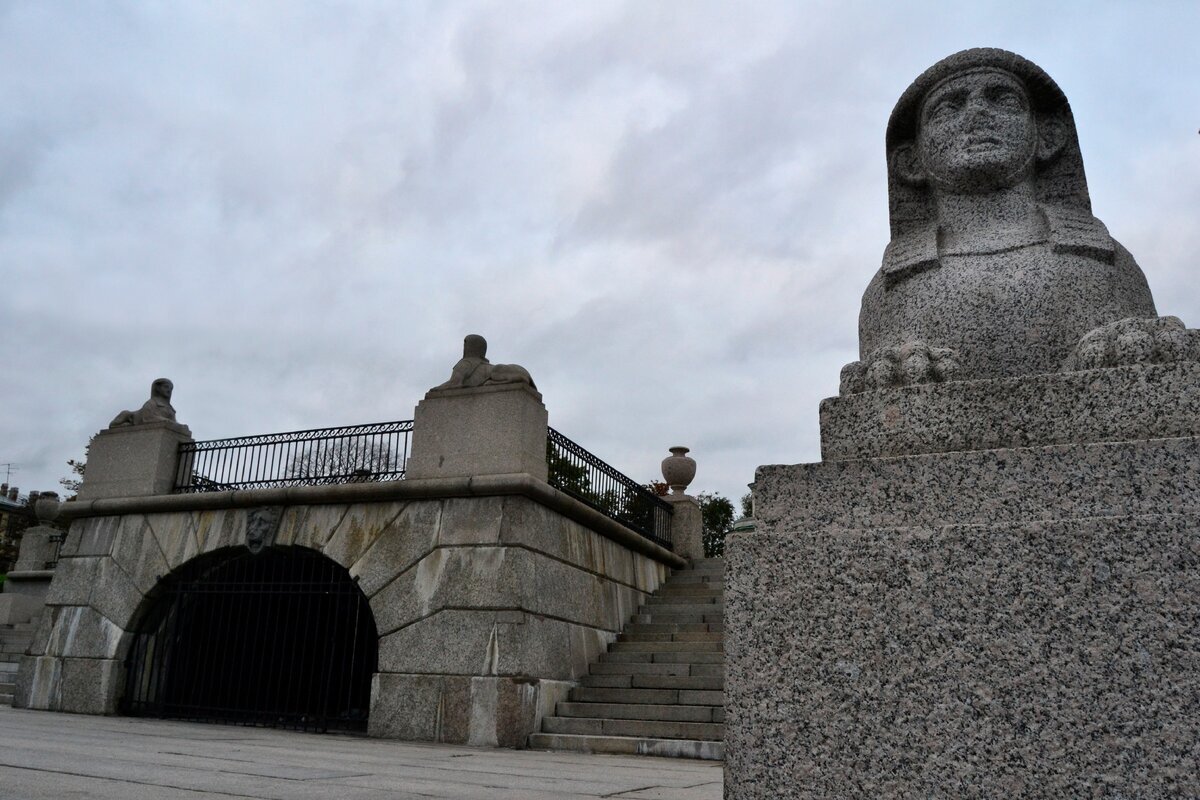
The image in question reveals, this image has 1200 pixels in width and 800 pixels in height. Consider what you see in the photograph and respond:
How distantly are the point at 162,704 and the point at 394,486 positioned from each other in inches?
169

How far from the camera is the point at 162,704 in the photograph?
434 inches

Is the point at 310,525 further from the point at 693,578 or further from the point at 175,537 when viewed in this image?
the point at 693,578

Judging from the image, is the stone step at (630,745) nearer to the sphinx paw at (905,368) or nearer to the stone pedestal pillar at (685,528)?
the sphinx paw at (905,368)

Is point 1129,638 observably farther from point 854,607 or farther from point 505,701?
point 505,701

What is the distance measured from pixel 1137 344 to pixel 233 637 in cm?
1135

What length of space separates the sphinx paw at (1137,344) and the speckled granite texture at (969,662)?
53 cm

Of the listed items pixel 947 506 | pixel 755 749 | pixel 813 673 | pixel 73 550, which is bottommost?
pixel 755 749

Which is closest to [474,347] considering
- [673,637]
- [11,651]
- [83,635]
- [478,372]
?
[478,372]

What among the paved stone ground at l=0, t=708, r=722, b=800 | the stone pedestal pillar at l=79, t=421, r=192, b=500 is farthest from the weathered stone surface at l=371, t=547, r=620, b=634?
the stone pedestal pillar at l=79, t=421, r=192, b=500

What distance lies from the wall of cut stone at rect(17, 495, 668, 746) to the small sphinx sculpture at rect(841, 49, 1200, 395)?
6.48 m

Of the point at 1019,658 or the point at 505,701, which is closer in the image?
the point at 1019,658

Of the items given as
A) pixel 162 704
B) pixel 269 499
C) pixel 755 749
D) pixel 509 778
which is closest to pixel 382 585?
pixel 269 499

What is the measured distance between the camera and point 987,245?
3.25m

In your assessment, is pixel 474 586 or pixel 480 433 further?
pixel 480 433
